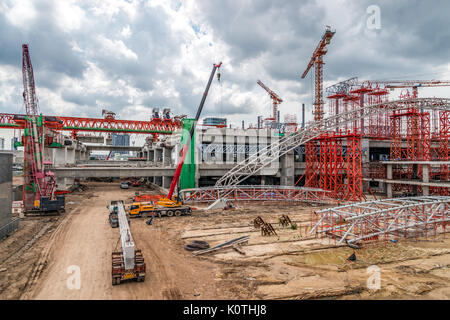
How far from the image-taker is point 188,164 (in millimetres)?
40688

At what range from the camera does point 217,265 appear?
15.2m

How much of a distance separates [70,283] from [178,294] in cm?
537

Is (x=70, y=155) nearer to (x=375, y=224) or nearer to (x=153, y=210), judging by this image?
(x=153, y=210)

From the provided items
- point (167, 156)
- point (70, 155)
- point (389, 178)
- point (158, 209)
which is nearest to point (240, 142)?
point (167, 156)

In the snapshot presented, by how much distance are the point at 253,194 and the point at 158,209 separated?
14.6m

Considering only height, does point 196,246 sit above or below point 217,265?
above

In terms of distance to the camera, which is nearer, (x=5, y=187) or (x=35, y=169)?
(x=5, y=187)

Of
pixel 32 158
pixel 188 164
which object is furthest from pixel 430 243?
pixel 32 158

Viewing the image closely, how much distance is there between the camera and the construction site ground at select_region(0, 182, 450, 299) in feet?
39.1

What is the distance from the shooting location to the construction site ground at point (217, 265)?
11930 millimetres

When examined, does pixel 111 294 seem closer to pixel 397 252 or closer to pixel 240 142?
pixel 397 252

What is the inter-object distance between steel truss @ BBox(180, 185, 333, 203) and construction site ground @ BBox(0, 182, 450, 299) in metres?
10.8

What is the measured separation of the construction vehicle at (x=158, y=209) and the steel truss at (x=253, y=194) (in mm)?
6086

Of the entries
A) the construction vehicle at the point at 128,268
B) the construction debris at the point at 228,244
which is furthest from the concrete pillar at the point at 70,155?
the construction vehicle at the point at 128,268
